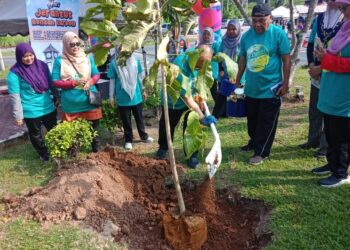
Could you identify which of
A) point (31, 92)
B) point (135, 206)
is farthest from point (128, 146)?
point (135, 206)

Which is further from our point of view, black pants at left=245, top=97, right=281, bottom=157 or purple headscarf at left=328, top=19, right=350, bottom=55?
black pants at left=245, top=97, right=281, bottom=157

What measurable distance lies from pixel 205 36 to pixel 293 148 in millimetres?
2665

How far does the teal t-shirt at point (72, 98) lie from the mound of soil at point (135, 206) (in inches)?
41.9

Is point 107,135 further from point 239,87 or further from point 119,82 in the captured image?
point 239,87

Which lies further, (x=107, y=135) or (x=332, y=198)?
(x=107, y=135)

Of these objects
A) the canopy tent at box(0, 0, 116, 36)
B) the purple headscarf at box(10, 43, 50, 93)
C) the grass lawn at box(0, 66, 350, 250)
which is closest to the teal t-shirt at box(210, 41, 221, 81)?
the grass lawn at box(0, 66, 350, 250)

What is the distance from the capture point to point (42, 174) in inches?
176

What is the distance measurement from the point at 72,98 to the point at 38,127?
648 millimetres

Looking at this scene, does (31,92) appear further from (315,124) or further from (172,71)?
(315,124)

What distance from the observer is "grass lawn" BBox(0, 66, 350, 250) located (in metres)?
2.87

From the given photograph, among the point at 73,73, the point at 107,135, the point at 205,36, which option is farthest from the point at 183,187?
Answer: the point at 205,36

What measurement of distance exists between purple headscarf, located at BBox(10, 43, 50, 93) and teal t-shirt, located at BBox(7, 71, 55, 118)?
0.19 feet

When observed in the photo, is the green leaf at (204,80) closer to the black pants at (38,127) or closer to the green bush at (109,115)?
the green bush at (109,115)

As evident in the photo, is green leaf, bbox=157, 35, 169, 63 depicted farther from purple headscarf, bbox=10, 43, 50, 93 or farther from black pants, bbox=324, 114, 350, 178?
purple headscarf, bbox=10, 43, 50, 93
